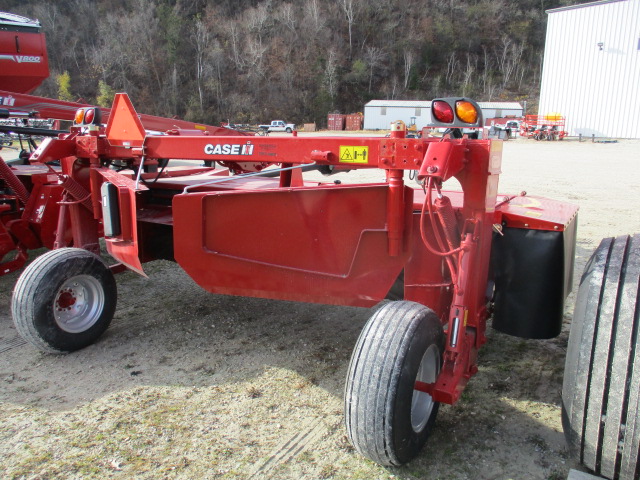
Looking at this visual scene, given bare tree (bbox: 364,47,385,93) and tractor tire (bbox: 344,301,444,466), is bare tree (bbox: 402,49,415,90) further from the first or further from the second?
tractor tire (bbox: 344,301,444,466)

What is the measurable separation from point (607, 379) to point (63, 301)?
10.1 ft

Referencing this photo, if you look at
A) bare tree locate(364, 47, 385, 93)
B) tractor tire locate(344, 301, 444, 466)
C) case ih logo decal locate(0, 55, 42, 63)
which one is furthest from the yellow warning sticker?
bare tree locate(364, 47, 385, 93)

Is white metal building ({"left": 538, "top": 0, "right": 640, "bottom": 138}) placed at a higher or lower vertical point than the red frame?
Answer: higher

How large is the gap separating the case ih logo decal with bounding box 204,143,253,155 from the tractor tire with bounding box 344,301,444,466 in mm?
1243

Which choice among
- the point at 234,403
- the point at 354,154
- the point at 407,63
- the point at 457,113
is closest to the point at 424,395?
the point at 234,403

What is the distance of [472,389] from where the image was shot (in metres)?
2.99

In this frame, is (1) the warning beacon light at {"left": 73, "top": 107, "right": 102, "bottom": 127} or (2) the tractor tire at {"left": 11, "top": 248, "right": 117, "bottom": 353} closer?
(2) the tractor tire at {"left": 11, "top": 248, "right": 117, "bottom": 353}

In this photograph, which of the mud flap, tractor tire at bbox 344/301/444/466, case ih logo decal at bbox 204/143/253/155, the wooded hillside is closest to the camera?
tractor tire at bbox 344/301/444/466

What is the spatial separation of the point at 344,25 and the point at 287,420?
6928cm

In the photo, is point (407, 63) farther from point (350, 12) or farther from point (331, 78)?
point (331, 78)

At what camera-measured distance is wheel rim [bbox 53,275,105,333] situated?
3428 millimetres

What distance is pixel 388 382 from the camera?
2041 mm

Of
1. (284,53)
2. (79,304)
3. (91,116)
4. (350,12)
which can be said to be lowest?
(79,304)

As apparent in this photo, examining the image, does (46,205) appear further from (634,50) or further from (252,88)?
(252,88)
